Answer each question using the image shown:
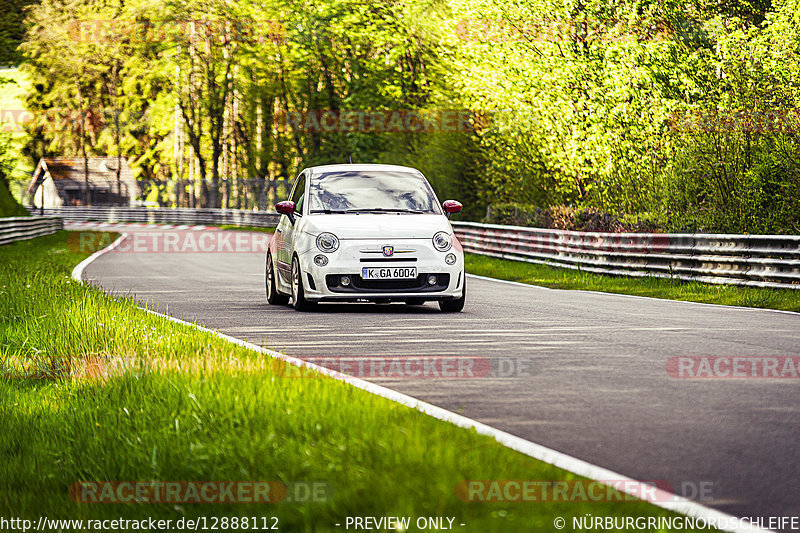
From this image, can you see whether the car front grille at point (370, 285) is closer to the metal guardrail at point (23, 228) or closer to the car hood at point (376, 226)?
the car hood at point (376, 226)

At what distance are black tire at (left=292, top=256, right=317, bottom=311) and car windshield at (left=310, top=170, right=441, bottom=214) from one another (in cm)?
85

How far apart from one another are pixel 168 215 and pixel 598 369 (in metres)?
68.2

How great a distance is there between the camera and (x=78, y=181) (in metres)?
111

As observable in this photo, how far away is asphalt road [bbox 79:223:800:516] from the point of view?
6.10 m

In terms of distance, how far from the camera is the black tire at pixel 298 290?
15.2 meters

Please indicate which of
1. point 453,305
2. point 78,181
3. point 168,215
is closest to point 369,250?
point 453,305

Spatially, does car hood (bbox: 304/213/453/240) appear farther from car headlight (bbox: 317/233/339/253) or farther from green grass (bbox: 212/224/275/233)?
green grass (bbox: 212/224/275/233)

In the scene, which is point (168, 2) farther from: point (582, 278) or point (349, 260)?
point (349, 260)

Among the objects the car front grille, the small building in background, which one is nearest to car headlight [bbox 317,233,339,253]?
the car front grille

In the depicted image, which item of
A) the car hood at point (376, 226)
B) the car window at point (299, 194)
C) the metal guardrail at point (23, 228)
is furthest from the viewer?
the metal guardrail at point (23, 228)

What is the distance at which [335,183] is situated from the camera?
53.0 ft

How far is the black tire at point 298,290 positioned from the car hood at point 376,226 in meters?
0.49

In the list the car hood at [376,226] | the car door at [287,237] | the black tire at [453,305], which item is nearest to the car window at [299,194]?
the car door at [287,237]

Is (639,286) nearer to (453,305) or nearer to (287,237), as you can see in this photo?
(453,305)
